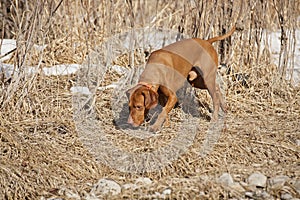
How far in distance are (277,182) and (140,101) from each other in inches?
48.6

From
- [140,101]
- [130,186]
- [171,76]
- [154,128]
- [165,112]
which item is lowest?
[130,186]

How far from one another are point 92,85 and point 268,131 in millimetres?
1766

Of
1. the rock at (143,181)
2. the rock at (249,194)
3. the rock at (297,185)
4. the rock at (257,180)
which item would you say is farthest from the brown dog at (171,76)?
the rock at (297,185)

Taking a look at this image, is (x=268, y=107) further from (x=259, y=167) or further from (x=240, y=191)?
(x=240, y=191)

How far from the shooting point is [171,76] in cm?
436

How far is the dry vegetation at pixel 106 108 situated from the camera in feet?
11.6

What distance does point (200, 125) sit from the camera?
14.7 feet

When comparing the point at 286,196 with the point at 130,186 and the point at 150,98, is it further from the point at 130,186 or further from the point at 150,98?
the point at 150,98

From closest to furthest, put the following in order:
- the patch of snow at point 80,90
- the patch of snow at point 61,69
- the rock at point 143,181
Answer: the rock at point 143,181 → the patch of snow at point 80,90 → the patch of snow at point 61,69

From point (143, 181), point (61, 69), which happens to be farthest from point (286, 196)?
point (61, 69)

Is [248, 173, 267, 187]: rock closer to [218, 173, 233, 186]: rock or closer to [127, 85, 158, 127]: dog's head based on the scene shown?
[218, 173, 233, 186]: rock

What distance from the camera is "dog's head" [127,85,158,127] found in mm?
4047

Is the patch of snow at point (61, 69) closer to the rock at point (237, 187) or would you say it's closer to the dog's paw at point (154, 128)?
the dog's paw at point (154, 128)

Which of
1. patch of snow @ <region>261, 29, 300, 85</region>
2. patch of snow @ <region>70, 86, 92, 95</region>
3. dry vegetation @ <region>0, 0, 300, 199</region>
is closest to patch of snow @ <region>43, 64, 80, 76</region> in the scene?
dry vegetation @ <region>0, 0, 300, 199</region>
